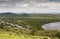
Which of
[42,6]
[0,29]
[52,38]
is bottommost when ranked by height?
[52,38]

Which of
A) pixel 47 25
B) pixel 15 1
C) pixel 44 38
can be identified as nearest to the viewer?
pixel 44 38

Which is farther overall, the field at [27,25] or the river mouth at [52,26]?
the river mouth at [52,26]

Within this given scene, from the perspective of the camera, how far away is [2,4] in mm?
12820

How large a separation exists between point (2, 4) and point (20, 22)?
2691mm

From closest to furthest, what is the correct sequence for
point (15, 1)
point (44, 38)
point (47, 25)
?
point (44, 38)
point (47, 25)
point (15, 1)

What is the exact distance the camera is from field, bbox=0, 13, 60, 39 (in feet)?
37.8

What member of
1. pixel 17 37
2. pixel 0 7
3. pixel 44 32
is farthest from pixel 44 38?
pixel 0 7

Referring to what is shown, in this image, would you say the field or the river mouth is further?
the river mouth

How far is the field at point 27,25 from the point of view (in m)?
11.5

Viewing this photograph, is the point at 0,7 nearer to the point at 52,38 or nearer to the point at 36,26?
the point at 36,26

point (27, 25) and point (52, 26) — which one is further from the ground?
point (27, 25)

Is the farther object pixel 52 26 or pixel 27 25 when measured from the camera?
pixel 27 25

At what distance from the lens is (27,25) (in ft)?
39.8

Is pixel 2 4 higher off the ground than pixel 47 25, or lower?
higher
